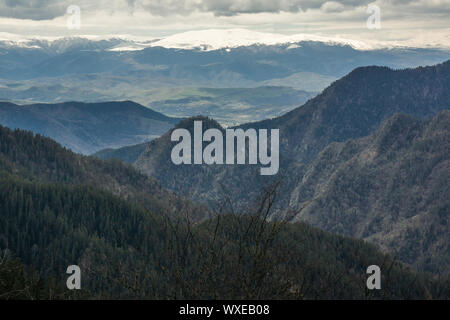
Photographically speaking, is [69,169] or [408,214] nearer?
[69,169]

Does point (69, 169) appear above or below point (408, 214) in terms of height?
above

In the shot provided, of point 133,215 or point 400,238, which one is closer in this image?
point 133,215

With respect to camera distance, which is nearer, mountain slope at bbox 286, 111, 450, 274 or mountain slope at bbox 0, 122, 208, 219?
mountain slope at bbox 0, 122, 208, 219

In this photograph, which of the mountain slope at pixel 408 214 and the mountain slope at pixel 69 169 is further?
the mountain slope at pixel 408 214

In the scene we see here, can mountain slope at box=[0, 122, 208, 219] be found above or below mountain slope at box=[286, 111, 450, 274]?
above

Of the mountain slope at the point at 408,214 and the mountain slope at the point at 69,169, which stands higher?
the mountain slope at the point at 69,169

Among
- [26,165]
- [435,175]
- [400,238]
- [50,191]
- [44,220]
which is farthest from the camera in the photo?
[435,175]

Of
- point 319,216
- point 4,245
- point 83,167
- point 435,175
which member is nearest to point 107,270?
point 4,245
